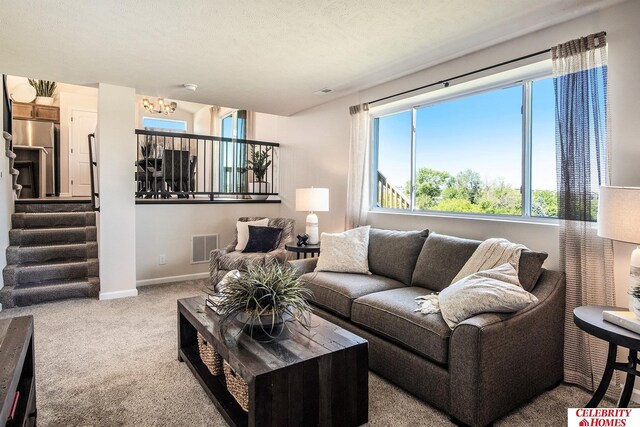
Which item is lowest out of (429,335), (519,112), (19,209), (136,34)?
(429,335)

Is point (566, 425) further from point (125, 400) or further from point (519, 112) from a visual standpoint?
point (125, 400)

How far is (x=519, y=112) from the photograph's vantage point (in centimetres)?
292

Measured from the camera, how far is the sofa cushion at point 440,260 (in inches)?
106

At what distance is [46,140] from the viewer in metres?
6.74

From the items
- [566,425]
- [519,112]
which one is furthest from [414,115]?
[566,425]

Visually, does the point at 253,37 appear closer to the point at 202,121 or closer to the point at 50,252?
the point at 50,252

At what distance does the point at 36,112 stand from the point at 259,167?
4549mm

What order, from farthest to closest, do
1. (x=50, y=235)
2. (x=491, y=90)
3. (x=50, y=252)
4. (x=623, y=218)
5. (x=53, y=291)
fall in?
(x=50, y=235) < (x=50, y=252) < (x=53, y=291) < (x=491, y=90) < (x=623, y=218)

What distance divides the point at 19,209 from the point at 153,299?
2359 mm

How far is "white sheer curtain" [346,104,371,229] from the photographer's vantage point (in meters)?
4.02

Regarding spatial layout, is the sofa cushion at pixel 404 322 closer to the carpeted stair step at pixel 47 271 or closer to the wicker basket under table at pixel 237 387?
the wicker basket under table at pixel 237 387

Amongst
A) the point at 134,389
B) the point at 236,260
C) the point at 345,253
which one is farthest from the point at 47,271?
the point at 345,253

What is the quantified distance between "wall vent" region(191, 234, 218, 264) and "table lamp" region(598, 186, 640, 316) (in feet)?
15.2

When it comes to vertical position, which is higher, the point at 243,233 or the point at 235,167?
the point at 235,167
